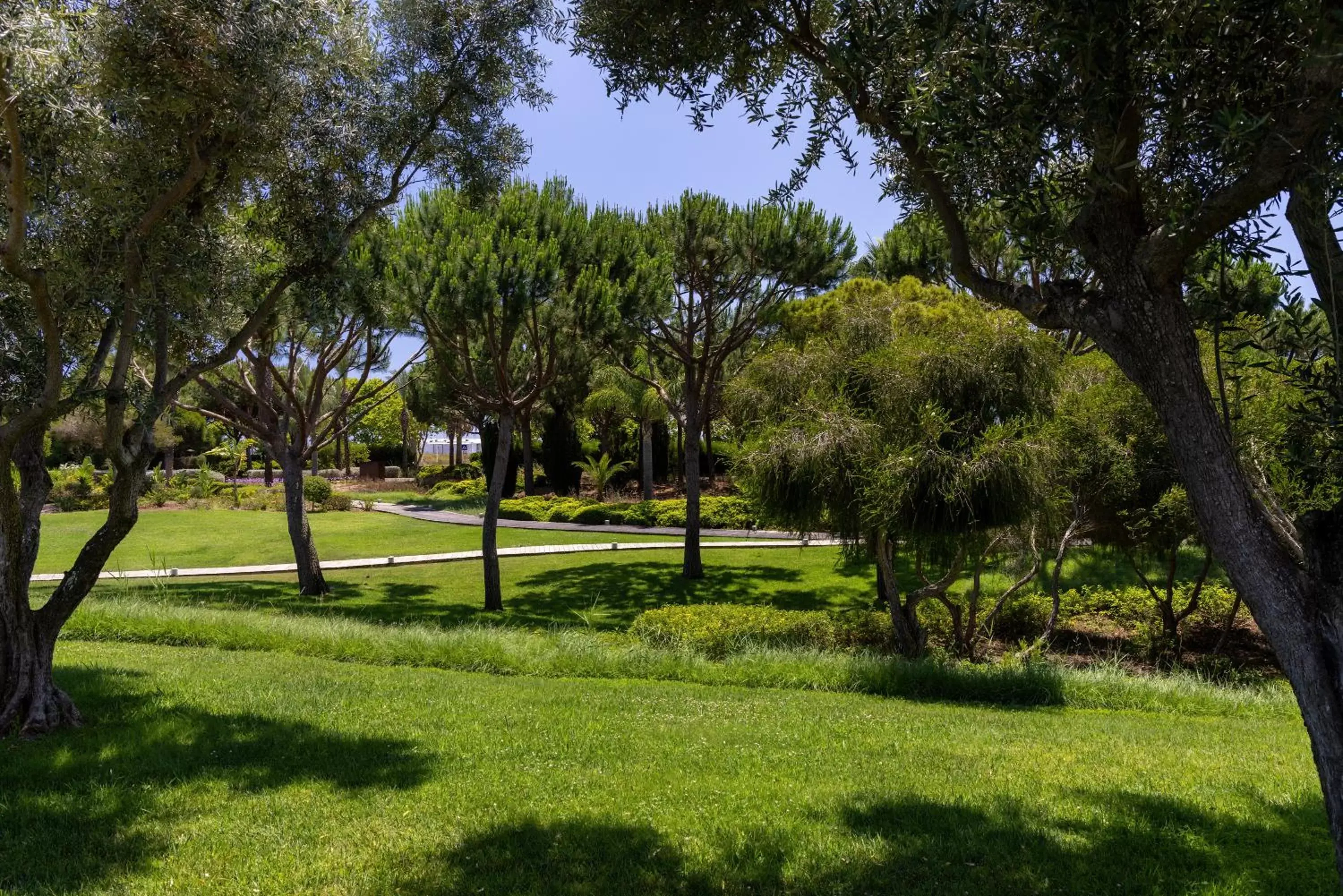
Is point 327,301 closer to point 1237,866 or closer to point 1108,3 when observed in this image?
point 1108,3

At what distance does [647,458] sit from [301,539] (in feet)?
68.2

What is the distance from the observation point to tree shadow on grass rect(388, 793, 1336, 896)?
12.5 ft

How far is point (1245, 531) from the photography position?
2.96 m

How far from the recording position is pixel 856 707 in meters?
8.02

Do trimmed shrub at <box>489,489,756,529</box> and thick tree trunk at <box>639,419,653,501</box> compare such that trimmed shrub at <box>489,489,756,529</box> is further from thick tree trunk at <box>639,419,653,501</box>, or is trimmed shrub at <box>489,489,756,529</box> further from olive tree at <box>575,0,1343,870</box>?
olive tree at <box>575,0,1343,870</box>

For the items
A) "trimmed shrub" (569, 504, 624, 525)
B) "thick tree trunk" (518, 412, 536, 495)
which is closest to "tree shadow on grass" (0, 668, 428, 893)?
"trimmed shrub" (569, 504, 624, 525)

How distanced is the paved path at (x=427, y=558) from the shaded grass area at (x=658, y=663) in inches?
226

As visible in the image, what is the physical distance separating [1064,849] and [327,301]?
757 centimetres

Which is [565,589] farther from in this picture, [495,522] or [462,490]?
[462,490]

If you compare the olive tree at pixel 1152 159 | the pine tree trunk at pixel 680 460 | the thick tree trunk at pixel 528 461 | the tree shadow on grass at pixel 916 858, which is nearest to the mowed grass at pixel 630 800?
the tree shadow on grass at pixel 916 858

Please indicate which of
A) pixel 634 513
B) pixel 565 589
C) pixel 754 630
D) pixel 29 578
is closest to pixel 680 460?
pixel 634 513

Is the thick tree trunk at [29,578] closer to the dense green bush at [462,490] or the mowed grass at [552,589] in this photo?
the mowed grass at [552,589]

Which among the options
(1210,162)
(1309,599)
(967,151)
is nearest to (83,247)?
(967,151)

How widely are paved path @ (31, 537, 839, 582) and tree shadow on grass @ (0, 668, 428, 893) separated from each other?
36.2 feet
